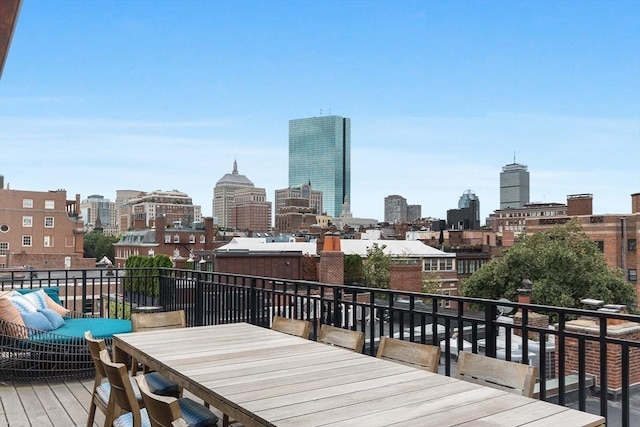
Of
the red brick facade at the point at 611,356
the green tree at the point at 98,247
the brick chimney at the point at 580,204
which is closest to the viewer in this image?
the red brick facade at the point at 611,356

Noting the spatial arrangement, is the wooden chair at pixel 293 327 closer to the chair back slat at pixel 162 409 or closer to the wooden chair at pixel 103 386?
the wooden chair at pixel 103 386

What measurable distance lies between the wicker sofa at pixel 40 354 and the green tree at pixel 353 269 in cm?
3621

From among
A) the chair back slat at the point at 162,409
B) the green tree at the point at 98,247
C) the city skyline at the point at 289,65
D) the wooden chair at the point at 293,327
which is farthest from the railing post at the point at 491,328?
the green tree at the point at 98,247

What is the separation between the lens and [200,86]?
27.8m

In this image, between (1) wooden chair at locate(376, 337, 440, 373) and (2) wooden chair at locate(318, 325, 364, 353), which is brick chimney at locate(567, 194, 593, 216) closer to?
(2) wooden chair at locate(318, 325, 364, 353)

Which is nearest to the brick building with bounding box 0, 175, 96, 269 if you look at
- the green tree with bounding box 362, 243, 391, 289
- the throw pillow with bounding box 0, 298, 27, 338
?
the green tree with bounding box 362, 243, 391, 289

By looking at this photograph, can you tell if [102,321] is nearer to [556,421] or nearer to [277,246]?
[556,421]

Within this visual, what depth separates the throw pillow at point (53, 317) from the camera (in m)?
5.93

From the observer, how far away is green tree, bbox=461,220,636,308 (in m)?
30.5

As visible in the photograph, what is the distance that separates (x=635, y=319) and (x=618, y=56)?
3851 cm

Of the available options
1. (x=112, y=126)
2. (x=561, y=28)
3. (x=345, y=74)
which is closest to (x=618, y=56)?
(x=561, y=28)

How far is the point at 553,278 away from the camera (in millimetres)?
31188

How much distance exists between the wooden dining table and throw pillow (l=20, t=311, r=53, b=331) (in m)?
2.57

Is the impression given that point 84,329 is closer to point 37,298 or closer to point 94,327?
point 94,327
